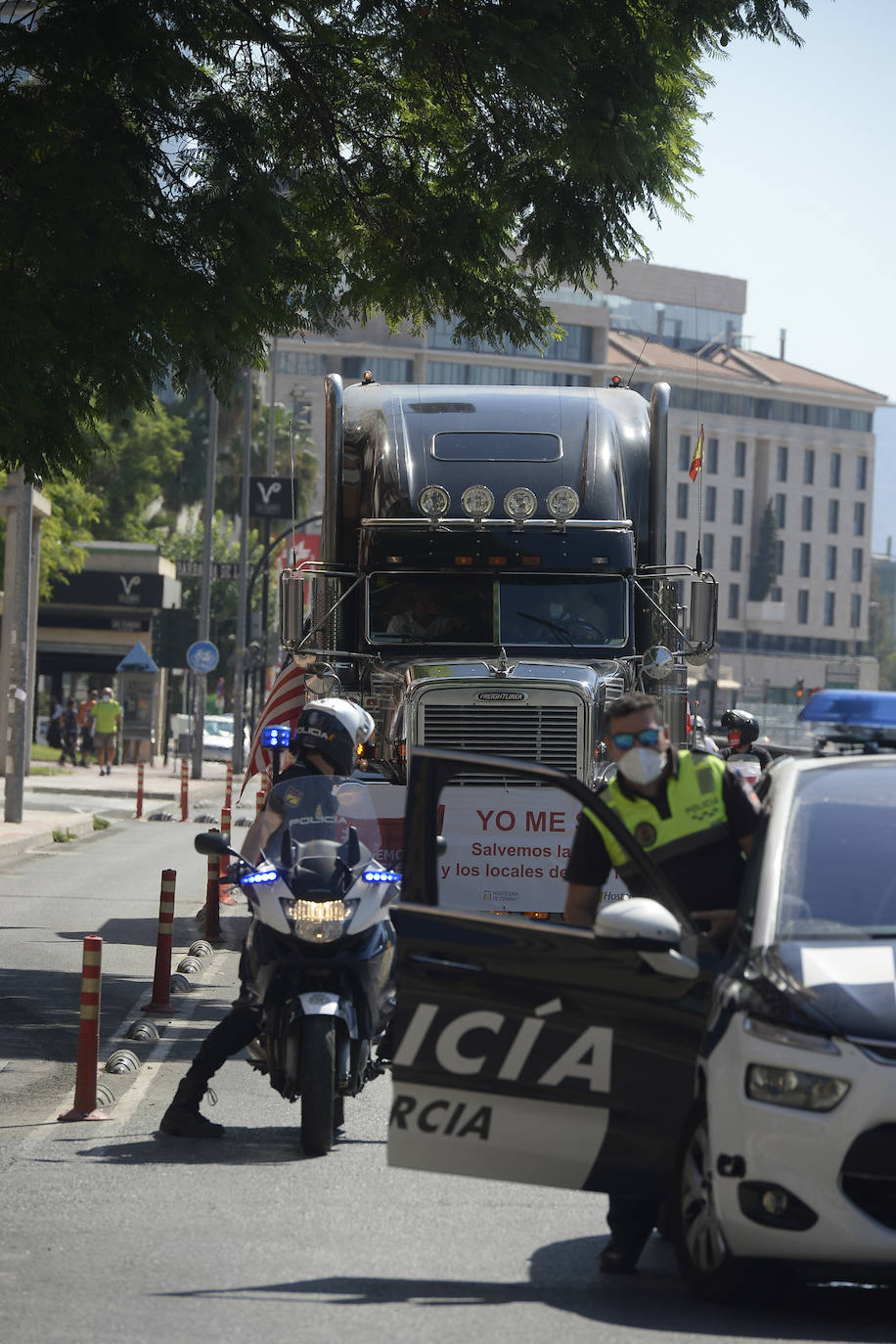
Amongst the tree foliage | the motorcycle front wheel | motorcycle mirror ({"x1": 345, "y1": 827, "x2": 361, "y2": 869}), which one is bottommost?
the motorcycle front wheel

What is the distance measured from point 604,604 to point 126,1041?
18.1ft

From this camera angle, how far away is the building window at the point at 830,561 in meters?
142

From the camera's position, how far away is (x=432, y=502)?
14.9 metres

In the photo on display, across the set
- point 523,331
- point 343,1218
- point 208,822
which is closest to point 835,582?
point 208,822

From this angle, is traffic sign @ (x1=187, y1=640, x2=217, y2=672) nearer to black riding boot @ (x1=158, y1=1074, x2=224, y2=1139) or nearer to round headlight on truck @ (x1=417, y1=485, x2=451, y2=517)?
round headlight on truck @ (x1=417, y1=485, x2=451, y2=517)

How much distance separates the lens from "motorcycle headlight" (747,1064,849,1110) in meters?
5.33

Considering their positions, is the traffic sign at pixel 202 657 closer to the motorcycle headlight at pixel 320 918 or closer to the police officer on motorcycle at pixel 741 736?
the police officer on motorcycle at pixel 741 736

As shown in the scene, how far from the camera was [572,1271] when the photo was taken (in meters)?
6.46

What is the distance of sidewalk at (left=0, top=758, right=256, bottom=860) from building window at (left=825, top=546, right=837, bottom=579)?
3663 inches

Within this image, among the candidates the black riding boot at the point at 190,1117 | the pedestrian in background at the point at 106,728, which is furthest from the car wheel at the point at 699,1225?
the pedestrian in background at the point at 106,728

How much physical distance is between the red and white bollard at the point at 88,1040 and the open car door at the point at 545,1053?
3137 millimetres

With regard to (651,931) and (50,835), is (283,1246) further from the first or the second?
(50,835)

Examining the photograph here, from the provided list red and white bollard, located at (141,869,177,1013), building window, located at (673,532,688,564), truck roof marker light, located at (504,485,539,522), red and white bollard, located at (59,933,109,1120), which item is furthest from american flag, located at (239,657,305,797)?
building window, located at (673,532,688,564)

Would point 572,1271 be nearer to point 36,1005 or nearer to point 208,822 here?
point 36,1005
